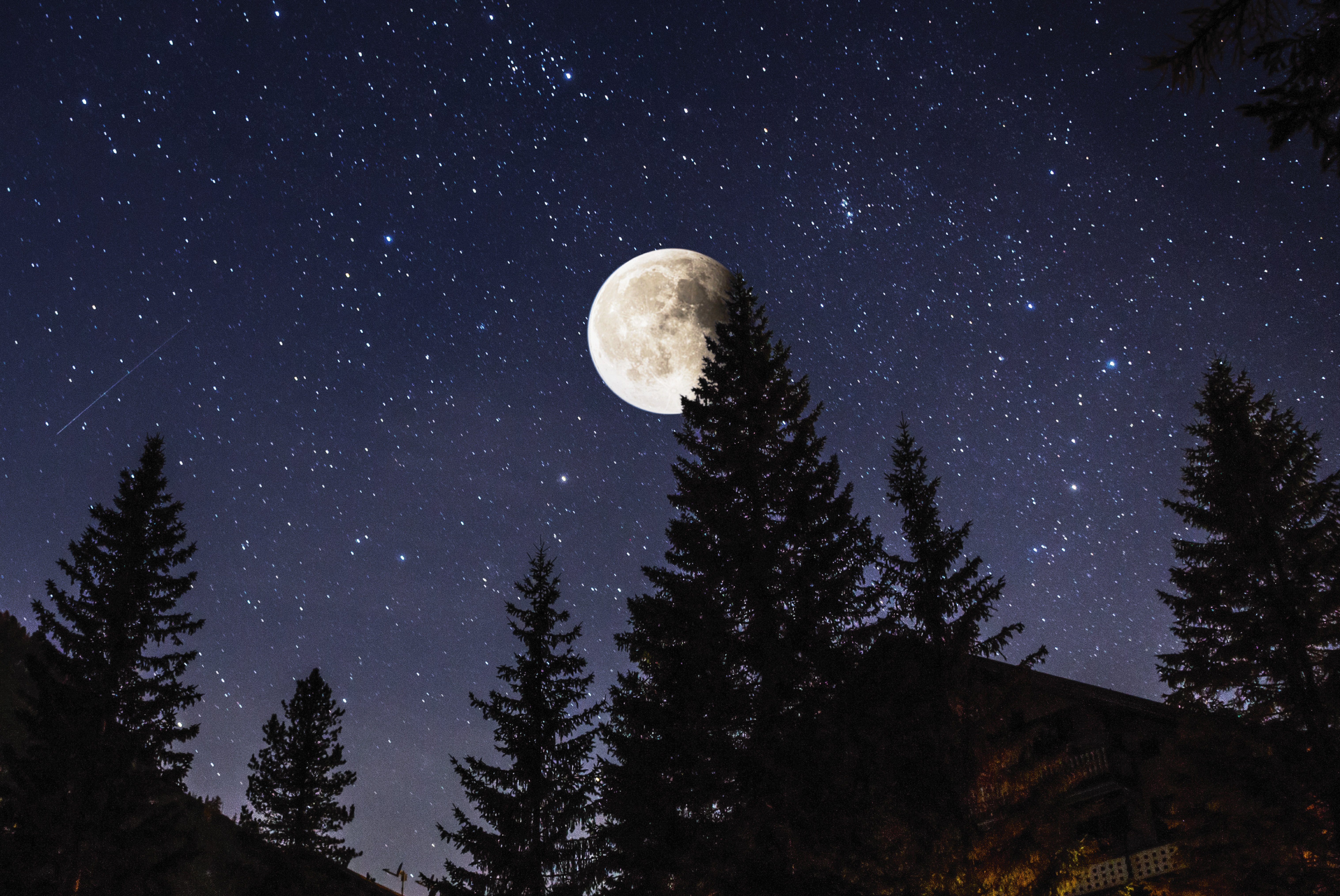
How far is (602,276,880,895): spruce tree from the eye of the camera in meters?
15.8

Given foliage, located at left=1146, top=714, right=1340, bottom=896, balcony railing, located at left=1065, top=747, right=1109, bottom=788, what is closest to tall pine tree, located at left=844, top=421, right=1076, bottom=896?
foliage, located at left=1146, top=714, right=1340, bottom=896

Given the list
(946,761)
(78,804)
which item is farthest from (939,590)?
(78,804)

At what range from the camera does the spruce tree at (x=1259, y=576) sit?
65.2 ft

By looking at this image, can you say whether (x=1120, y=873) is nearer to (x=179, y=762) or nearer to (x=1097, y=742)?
(x=1097, y=742)

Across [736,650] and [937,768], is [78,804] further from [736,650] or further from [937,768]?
[937,768]

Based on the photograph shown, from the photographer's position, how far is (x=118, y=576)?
2391cm

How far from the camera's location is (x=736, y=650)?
58.2 feet

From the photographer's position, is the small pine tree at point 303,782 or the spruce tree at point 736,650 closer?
the spruce tree at point 736,650

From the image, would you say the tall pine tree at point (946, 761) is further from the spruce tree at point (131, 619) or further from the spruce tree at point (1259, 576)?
the spruce tree at point (131, 619)

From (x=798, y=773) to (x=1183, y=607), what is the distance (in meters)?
13.2

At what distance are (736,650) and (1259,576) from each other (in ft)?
48.1

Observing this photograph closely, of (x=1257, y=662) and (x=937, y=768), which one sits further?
(x=1257, y=662)

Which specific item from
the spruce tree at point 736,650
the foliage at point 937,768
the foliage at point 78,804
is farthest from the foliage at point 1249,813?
the foliage at point 78,804

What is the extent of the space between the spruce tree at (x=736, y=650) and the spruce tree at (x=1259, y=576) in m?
9.57
